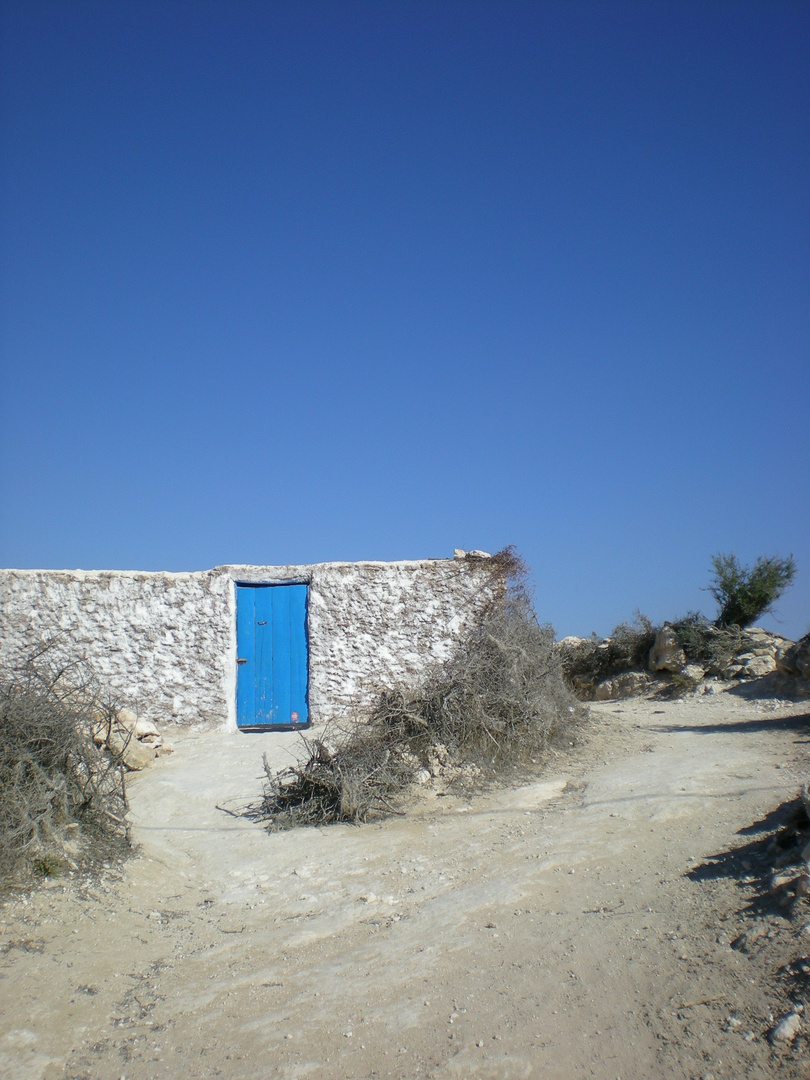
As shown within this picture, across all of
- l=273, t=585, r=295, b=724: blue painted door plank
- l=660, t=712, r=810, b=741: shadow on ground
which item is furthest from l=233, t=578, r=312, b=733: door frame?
l=660, t=712, r=810, b=741: shadow on ground

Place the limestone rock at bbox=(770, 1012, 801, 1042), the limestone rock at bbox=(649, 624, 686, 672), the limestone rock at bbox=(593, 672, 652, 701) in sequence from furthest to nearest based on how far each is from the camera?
the limestone rock at bbox=(593, 672, 652, 701), the limestone rock at bbox=(649, 624, 686, 672), the limestone rock at bbox=(770, 1012, 801, 1042)

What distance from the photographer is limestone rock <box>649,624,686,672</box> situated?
37.9ft

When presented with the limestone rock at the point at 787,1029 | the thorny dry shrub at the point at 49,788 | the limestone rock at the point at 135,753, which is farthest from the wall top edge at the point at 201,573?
the limestone rock at the point at 787,1029

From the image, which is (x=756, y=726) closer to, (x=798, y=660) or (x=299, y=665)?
(x=798, y=660)

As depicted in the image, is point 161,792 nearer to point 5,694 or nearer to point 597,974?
point 5,694

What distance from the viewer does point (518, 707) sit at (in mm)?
6859

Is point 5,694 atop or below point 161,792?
atop

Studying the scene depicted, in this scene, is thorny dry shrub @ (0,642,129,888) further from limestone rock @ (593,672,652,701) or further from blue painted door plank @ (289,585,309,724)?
limestone rock @ (593,672,652,701)

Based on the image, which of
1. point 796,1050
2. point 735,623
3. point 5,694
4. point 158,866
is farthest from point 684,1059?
point 735,623

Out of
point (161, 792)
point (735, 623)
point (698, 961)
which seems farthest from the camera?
point (735, 623)

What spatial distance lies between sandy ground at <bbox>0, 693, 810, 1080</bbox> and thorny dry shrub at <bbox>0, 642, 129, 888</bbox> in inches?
8.0

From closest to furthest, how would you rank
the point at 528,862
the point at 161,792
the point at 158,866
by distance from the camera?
the point at 528,862
the point at 158,866
the point at 161,792

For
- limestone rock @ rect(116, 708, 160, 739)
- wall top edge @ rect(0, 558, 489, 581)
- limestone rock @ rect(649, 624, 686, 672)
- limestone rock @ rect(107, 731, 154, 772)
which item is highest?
wall top edge @ rect(0, 558, 489, 581)

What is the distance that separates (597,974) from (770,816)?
1.74m
